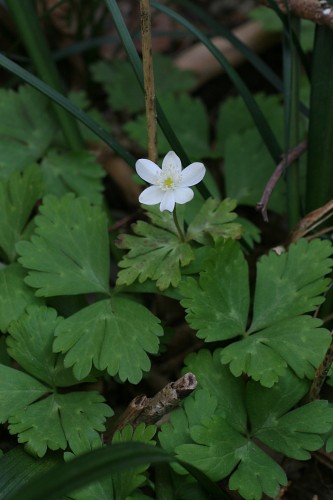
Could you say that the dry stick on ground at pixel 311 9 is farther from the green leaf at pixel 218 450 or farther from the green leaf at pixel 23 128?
the green leaf at pixel 218 450

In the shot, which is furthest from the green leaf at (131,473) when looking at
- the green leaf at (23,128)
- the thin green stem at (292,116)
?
the green leaf at (23,128)

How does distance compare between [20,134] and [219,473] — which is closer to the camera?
[219,473]

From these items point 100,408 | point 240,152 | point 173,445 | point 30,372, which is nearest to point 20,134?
point 240,152

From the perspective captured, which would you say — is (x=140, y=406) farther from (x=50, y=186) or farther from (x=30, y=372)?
(x=50, y=186)

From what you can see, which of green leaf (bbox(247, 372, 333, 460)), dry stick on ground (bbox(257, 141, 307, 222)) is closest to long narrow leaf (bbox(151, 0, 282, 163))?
dry stick on ground (bbox(257, 141, 307, 222))

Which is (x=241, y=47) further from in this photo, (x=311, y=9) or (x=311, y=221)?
(x=311, y=221)

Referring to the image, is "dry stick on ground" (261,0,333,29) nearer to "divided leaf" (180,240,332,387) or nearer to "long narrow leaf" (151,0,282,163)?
"long narrow leaf" (151,0,282,163)

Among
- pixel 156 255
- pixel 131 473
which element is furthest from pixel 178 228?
pixel 131 473
